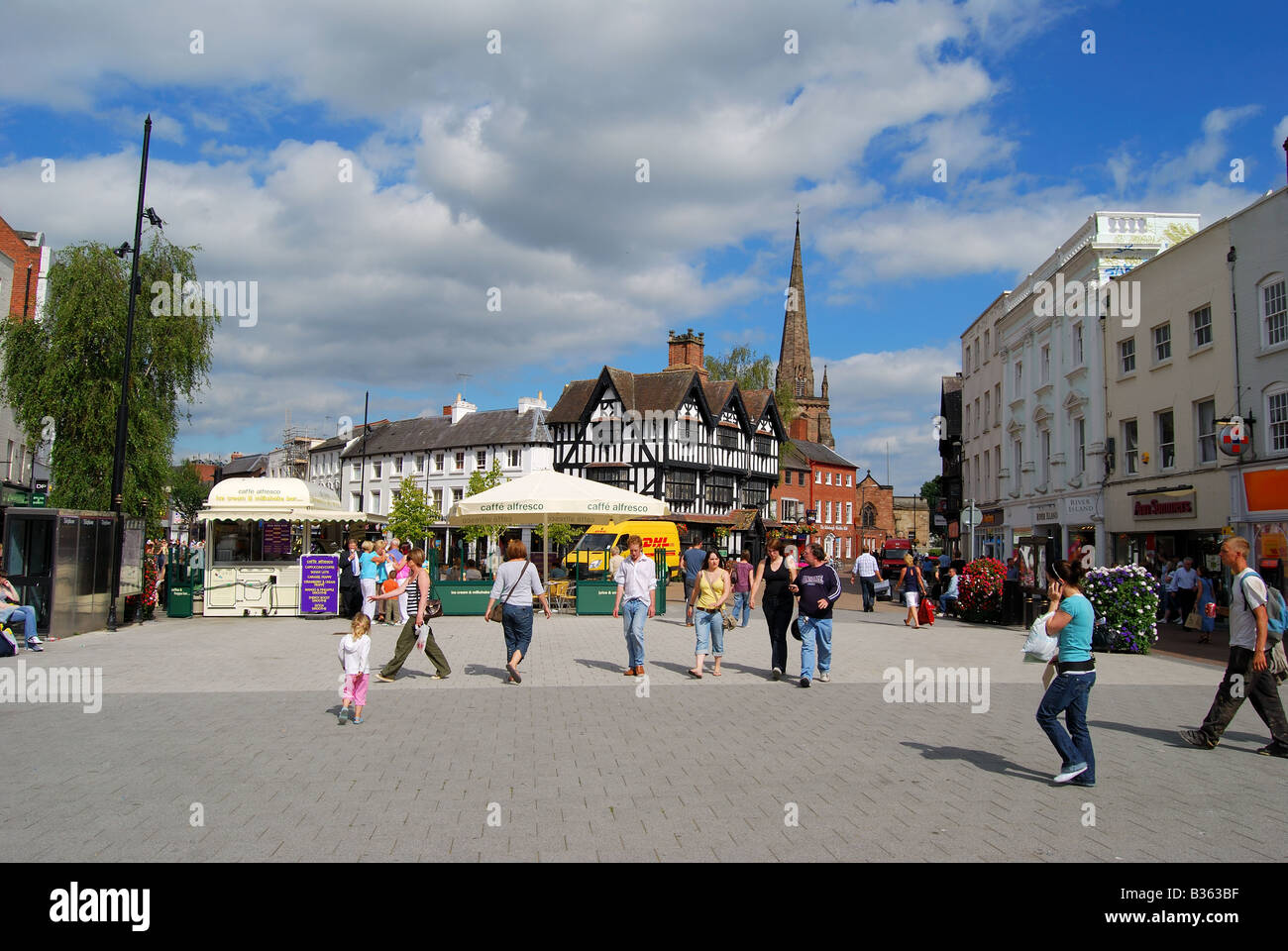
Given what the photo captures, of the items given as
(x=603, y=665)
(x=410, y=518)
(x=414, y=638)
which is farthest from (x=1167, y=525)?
(x=410, y=518)

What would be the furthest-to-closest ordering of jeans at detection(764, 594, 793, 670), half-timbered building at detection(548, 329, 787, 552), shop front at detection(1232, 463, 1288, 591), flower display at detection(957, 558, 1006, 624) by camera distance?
1. half-timbered building at detection(548, 329, 787, 552)
2. flower display at detection(957, 558, 1006, 624)
3. shop front at detection(1232, 463, 1288, 591)
4. jeans at detection(764, 594, 793, 670)

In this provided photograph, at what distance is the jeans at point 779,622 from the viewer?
12.2 m

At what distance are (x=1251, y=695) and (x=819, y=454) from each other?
80.0 metres

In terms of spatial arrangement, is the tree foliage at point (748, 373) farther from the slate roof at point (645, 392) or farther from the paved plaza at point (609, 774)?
the paved plaza at point (609, 774)

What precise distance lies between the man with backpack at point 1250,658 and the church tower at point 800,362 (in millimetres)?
94552

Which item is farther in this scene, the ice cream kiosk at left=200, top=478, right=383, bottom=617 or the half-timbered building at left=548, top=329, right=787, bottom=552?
the half-timbered building at left=548, top=329, right=787, bottom=552

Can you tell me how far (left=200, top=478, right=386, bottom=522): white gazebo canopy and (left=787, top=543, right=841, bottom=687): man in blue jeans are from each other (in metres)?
13.3

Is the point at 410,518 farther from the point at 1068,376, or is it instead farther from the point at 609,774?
the point at 609,774

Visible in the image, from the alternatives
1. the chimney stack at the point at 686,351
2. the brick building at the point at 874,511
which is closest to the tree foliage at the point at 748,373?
the chimney stack at the point at 686,351

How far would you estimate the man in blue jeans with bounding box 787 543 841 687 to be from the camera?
11523 millimetres

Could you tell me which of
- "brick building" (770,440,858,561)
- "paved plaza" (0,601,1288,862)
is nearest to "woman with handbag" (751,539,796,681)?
"paved plaza" (0,601,1288,862)

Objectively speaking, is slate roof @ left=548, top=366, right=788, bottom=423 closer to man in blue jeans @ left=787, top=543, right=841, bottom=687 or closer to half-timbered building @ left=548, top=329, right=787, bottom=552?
half-timbered building @ left=548, top=329, right=787, bottom=552
